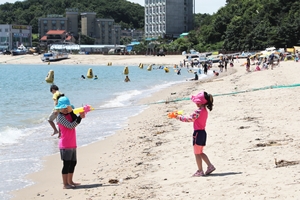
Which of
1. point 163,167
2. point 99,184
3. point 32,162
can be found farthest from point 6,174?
point 163,167

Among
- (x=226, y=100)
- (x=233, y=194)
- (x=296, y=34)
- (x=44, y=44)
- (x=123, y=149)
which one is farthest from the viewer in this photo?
(x=44, y=44)

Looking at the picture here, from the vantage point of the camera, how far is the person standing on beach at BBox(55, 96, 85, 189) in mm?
8656

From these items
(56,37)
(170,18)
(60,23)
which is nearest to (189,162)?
(170,18)

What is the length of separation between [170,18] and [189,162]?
144 m

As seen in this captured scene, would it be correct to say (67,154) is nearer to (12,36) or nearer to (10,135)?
(10,135)

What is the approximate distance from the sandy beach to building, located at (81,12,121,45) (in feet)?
558

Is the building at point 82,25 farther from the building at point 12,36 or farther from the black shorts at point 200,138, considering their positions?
the black shorts at point 200,138

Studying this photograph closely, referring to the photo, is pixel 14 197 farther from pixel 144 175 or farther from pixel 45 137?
pixel 45 137

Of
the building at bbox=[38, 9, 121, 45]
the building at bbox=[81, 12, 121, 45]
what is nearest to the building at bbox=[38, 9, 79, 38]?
the building at bbox=[38, 9, 121, 45]

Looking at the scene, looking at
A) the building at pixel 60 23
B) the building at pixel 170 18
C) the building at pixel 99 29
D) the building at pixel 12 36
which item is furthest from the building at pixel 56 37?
the building at pixel 170 18

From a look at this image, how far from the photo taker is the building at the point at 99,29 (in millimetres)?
183375

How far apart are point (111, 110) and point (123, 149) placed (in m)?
9.73

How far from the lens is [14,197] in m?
8.78

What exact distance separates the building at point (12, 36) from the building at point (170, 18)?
4353 cm
